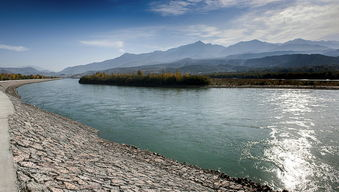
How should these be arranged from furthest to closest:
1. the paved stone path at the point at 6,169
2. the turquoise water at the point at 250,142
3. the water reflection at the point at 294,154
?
the turquoise water at the point at 250,142 → the water reflection at the point at 294,154 → the paved stone path at the point at 6,169

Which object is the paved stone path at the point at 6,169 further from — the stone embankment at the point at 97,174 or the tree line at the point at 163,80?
the tree line at the point at 163,80

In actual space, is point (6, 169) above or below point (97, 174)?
above

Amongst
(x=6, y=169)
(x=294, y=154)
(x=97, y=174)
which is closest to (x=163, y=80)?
(x=294, y=154)

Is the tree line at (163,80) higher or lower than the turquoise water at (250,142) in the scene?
higher

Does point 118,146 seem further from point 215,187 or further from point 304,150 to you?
point 304,150

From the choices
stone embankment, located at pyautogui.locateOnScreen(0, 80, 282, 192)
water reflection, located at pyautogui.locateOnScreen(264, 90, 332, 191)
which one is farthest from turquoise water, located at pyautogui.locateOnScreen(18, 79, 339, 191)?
stone embankment, located at pyautogui.locateOnScreen(0, 80, 282, 192)

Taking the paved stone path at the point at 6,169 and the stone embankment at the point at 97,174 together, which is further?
the stone embankment at the point at 97,174

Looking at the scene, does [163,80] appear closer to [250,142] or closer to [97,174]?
[250,142]

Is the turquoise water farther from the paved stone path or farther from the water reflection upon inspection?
the paved stone path

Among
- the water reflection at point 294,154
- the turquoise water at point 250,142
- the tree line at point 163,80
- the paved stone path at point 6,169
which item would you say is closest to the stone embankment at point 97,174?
the paved stone path at point 6,169

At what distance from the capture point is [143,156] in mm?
11250

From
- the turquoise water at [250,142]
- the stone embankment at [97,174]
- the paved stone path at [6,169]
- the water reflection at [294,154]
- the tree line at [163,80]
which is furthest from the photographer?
the tree line at [163,80]

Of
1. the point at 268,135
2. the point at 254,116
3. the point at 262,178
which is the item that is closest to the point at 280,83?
the point at 254,116

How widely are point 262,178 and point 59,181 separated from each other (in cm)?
836
